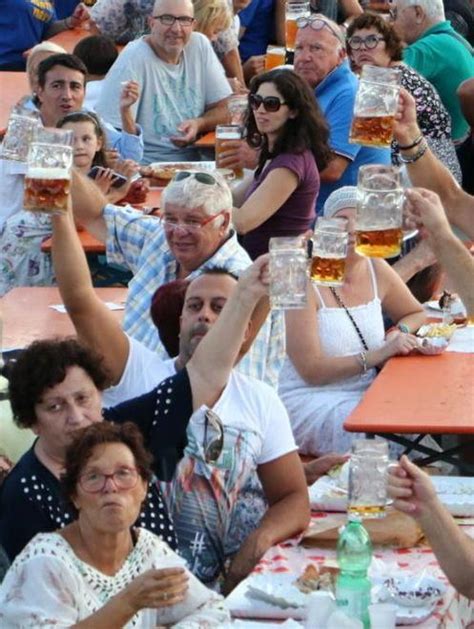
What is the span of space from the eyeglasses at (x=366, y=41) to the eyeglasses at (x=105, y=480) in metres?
4.40

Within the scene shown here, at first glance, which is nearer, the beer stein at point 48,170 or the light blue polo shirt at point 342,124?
the beer stein at point 48,170

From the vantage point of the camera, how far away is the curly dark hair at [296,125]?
6.36m

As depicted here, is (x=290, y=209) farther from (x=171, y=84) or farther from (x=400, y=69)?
(x=171, y=84)

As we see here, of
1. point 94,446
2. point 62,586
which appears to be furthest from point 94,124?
point 62,586

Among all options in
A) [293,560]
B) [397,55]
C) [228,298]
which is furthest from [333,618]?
[397,55]

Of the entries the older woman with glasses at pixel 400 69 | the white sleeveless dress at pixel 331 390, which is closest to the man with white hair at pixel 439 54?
the older woman with glasses at pixel 400 69

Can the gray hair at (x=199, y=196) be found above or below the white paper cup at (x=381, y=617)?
above

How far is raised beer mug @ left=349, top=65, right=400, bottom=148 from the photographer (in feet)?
13.9

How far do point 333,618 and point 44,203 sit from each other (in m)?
1.28

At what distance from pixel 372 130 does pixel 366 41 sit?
353 cm

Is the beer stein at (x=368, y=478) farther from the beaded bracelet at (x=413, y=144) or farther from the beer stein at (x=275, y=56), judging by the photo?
the beer stein at (x=275, y=56)

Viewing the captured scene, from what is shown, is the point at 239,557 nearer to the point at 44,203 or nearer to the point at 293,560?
the point at 293,560

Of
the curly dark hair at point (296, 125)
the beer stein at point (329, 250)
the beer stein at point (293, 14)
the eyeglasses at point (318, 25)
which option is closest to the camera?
the beer stein at point (329, 250)

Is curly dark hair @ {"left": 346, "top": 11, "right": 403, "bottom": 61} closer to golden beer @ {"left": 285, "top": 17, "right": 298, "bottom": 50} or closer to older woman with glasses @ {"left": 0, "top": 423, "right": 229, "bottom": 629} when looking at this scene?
golden beer @ {"left": 285, "top": 17, "right": 298, "bottom": 50}
